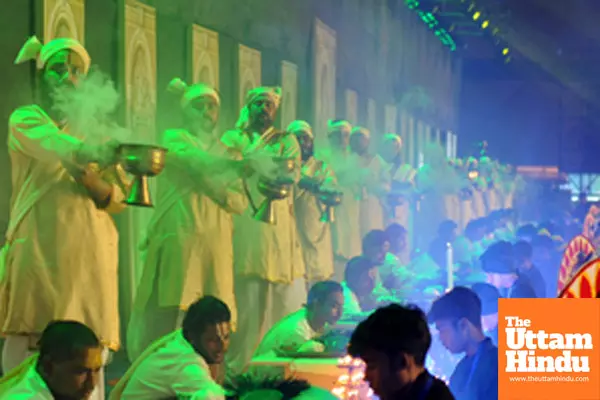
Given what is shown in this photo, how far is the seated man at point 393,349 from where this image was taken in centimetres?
194

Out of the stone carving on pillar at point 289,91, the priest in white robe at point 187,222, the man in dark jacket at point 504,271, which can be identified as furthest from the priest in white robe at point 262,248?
the man in dark jacket at point 504,271

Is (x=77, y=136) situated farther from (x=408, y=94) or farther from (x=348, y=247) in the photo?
(x=408, y=94)

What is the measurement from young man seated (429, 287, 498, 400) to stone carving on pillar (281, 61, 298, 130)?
203cm

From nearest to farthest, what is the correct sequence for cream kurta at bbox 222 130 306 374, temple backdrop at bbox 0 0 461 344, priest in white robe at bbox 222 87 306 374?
temple backdrop at bbox 0 0 461 344
priest in white robe at bbox 222 87 306 374
cream kurta at bbox 222 130 306 374

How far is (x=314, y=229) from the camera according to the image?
17.0 ft

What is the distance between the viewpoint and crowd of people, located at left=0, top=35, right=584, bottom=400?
2.62 m

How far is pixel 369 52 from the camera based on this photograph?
622cm

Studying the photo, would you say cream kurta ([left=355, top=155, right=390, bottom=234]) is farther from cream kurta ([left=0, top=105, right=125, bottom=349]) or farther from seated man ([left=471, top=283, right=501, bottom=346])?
cream kurta ([left=0, top=105, right=125, bottom=349])

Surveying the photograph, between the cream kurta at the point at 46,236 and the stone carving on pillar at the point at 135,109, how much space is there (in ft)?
2.33

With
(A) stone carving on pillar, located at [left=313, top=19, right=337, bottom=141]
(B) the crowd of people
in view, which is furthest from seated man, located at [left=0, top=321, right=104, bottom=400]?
(A) stone carving on pillar, located at [left=313, top=19, right=337, bottom=141]

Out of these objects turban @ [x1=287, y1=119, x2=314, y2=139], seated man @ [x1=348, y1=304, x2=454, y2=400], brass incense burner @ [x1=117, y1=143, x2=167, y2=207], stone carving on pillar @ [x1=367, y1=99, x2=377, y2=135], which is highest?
stone carving on pillar @ [x1=367, y1=99, x2=377, y2=135]

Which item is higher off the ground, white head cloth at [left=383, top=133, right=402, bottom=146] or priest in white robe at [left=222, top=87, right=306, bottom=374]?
white head cloth at [left=383, top=133, right=402, bottom=146]

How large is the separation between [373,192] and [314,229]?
81 centimetres

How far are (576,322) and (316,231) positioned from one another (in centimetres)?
157
